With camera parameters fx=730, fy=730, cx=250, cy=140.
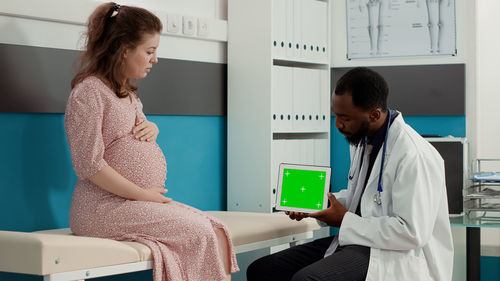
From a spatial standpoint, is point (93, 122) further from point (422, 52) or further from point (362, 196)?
point (422, 52)

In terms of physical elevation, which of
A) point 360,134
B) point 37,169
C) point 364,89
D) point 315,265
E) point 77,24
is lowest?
point 315,265

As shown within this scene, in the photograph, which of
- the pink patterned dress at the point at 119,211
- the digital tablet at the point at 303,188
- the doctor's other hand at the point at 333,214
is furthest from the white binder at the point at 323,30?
the pink patterned dress at the point at 119,211

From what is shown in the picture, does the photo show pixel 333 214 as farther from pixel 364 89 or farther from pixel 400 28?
pixel 400 28

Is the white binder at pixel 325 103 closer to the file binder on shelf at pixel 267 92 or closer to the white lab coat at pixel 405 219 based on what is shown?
the file binder on shelf at pixel 267 92

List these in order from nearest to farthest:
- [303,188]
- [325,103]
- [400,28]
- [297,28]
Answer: [303,188]
[297,28]
[400,28]
[325,103]

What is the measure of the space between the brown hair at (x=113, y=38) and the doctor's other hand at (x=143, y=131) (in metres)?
0.12

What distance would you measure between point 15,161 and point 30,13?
23.1 inches

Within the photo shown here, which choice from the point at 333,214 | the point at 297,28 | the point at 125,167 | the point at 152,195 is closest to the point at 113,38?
the point at 125,167

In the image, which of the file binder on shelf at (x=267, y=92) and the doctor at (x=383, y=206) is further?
the file binder on shelf at (x=267, y=92)

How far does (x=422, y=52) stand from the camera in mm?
3980

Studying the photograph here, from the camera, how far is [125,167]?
2.65m

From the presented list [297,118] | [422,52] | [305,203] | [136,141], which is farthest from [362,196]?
[422,52]

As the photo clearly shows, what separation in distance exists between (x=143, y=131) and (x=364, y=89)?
83 centimetres

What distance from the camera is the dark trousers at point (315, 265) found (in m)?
2.41
